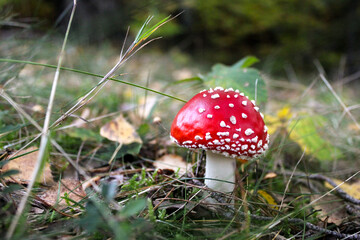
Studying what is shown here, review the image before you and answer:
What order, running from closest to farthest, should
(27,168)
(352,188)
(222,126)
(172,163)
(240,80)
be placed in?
(222,126)
(27,168)
(352,188)
(172,163)
(240,80)

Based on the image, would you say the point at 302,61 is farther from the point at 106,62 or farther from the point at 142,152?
the point at 142,152

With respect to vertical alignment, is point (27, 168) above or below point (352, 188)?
above

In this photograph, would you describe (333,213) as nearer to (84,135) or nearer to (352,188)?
(352,188)

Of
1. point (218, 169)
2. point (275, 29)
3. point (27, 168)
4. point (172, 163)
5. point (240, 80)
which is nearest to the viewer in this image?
point (27, 168)

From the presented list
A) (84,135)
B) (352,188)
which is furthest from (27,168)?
(352,188)

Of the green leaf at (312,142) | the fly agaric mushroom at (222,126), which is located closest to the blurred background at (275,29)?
the green leaf at (312,142)

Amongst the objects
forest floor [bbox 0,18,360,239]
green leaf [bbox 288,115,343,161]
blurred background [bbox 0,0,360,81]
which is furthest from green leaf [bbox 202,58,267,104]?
blurred background [bbox 0,0,360,81]
